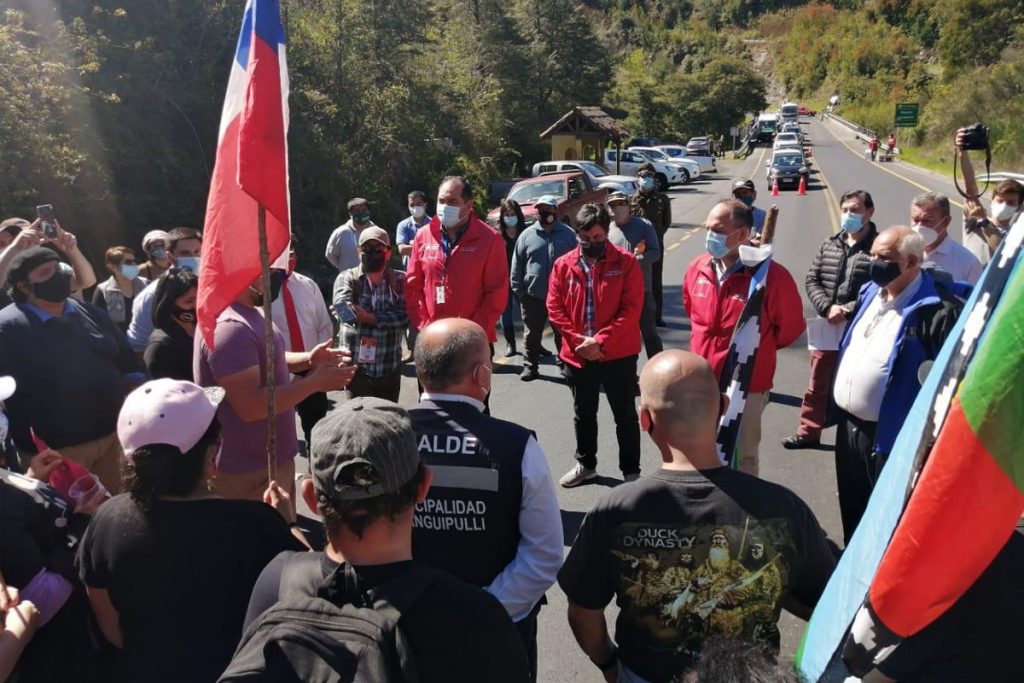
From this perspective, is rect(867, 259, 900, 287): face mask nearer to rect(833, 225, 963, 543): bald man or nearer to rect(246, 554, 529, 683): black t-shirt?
rect(833, 225, 963, 543): bald man

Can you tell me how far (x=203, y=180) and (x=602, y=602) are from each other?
1470cm

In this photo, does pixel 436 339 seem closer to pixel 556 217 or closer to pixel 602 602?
pixel 602 602

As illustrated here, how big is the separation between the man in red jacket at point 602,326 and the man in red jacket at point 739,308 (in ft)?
2.29

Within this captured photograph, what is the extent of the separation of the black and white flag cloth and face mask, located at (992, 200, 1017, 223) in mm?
3036

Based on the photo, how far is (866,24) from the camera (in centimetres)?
11338

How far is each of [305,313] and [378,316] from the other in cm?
60

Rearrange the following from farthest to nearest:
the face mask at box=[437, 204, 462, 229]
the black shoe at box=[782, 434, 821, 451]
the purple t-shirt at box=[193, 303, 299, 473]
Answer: the black shoe at box=[782, 434, 821, 451] < the face mask at box=[437, 204, 462, 229] < the purple t-shirt at box=[193, 303, 299, 473]

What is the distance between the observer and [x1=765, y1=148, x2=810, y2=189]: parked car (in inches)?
1264

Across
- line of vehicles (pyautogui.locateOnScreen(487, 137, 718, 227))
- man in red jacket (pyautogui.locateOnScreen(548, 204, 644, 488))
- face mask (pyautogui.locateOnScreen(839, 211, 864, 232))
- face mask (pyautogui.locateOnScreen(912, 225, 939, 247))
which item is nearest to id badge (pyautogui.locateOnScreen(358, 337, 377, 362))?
man in red jacket (pyautogui.locateOnScreen(548, 204, 644, 488))

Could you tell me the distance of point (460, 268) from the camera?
217 inches

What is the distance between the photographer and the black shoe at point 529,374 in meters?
8.20

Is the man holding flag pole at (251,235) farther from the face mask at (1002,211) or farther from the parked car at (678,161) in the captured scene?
the parked car at (678,161)

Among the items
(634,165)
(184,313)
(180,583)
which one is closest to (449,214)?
(184,313)

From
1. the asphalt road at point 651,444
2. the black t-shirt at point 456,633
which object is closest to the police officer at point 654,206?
the asphalt road at point 651,444
